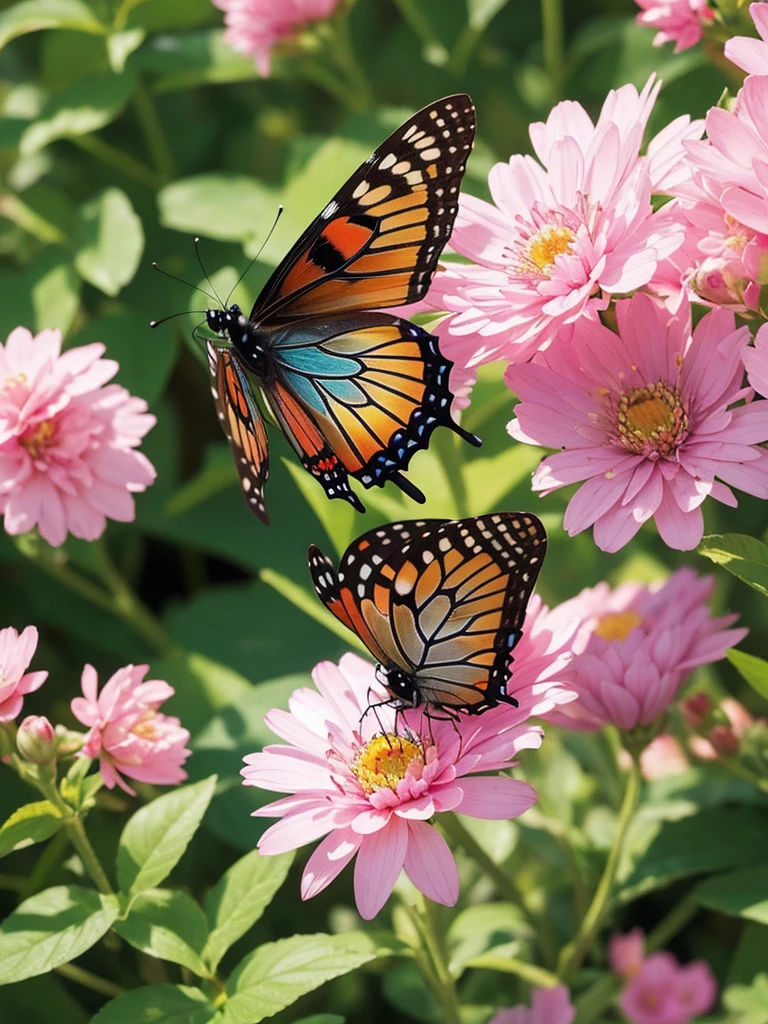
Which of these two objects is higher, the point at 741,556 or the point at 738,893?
the point at 741,556

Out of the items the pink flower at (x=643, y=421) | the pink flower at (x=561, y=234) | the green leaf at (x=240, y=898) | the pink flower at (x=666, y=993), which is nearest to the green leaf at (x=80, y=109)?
the pink flower at (x=561, y=234)

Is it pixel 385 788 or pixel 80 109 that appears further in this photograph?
pixel 80 109

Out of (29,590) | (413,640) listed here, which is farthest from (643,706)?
(29,590)

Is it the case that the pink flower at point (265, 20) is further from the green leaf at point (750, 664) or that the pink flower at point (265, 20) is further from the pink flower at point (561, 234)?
the green leaf at point (750, 664)

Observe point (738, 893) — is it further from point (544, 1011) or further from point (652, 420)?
point (652, 420)

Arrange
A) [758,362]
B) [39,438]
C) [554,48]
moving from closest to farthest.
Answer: [758,362]
[39,438]
[554,48]

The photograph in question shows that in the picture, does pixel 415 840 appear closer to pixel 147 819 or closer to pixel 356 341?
pixel 147 819

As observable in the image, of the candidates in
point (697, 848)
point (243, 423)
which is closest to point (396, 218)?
point (243, 423)

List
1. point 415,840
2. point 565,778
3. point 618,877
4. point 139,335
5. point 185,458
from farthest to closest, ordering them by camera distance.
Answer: point 185,458 → point 139,335 → point 565,778 → point 618,877 → point 415,840

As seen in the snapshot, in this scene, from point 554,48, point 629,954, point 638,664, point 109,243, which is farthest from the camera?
point 554,48
